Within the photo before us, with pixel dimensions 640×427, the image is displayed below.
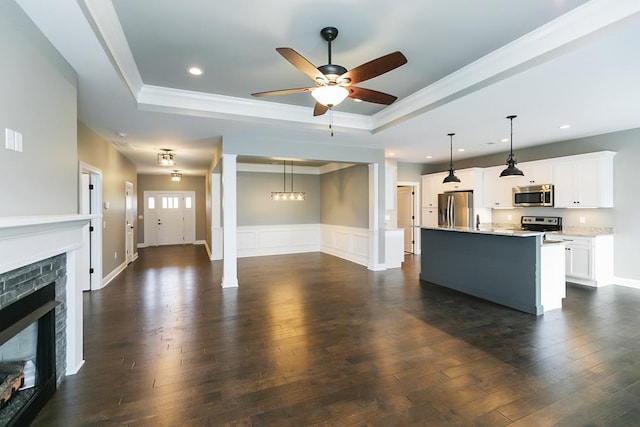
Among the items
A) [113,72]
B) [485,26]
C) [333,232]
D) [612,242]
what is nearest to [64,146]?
[113,72]

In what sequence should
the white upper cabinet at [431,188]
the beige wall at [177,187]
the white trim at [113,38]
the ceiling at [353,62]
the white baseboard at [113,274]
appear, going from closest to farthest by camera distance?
1. the white trim at [113,38]
2. the ceiling at [353,62]
3. the white baseboard at [113,274]
4. the white upper cabinet at [431,188]
5. the beige wall at [177,187]

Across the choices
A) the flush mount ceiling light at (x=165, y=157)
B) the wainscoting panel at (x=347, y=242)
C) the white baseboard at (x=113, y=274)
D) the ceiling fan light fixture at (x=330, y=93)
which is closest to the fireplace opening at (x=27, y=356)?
the ceiling fan light fixture at (x=330, y=93)

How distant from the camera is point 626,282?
526cm

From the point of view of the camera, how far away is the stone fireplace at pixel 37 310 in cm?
175

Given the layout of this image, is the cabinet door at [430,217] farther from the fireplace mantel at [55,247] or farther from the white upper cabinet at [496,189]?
the fireplace mantel at [55,247]

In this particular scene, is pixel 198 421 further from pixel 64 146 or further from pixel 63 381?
pixel 64 146

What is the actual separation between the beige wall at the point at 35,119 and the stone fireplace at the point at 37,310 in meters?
0.23

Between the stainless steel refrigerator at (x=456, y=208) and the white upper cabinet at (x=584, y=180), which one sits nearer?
the white upper cabinet at (x=584, y=180)

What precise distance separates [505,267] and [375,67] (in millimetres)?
3478

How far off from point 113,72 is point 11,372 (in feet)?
8.45

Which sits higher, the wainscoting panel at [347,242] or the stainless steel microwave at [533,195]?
the stainless steel microwave at [533,195]

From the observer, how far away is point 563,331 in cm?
336

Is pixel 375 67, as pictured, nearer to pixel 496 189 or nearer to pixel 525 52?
pixel 525 52

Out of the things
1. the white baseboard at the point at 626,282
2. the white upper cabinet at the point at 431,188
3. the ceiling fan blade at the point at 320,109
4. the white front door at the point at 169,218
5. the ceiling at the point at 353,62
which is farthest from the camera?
the white front door at the point at 169,218
